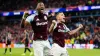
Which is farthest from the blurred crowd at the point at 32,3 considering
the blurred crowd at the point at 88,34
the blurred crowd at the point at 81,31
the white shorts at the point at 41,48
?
the white shorts at the point at 41,48

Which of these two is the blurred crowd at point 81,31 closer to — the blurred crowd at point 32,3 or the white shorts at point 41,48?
the blurred crowd at point 32,3

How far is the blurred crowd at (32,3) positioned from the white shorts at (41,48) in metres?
32.5

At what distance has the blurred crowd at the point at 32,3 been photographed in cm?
4467

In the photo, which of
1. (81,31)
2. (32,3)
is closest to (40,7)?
(81,31)

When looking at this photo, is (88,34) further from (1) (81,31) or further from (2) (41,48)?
(2) (41,48)

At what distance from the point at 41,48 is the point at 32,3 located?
136 ft

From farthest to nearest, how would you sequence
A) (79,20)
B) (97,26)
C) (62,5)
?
(62,5), (79,20), (97,26)

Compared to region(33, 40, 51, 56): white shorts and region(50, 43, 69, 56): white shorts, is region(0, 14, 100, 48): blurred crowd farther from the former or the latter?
region(33, 40, 51, 56): white shorts

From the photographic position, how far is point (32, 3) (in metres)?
51.6

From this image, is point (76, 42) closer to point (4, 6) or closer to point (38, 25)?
point (4, 6)

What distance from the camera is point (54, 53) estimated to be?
10875mm

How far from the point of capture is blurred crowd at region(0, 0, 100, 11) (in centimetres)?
4467

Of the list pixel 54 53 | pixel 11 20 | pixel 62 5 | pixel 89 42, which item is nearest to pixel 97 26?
pixel 89 42

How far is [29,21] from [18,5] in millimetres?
43385
